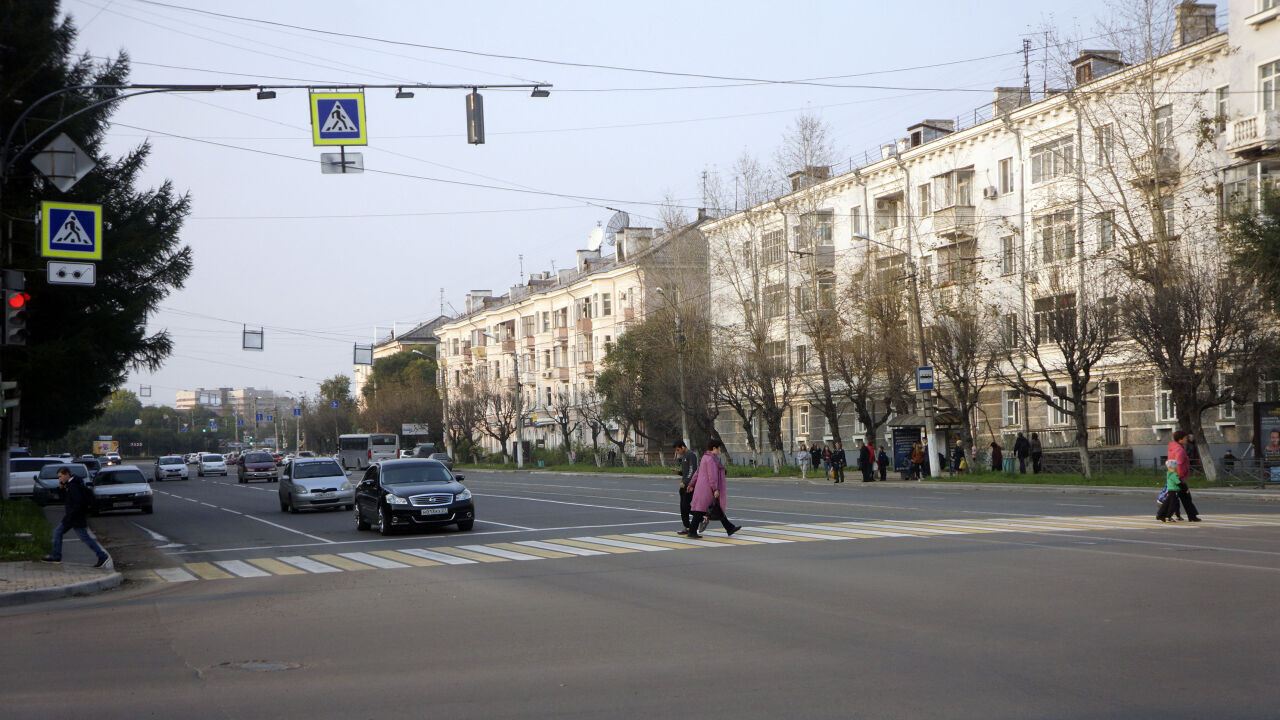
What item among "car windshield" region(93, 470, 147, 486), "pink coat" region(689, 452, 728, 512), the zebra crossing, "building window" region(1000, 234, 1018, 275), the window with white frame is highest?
"building window" region(1000, 234, 1018, 275)

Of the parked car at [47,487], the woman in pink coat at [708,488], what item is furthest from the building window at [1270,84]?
the parked car at [47,487]

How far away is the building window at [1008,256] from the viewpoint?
46.3 metres

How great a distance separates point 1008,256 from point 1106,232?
4870 mm

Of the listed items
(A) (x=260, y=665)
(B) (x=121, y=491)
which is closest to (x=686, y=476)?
(A) (x=260, y=665)

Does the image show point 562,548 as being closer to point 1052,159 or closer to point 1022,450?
point 1022,450

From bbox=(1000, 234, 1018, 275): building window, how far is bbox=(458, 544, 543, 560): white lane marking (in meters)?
33.0

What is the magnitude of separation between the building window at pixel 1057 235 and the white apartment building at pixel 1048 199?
0.09m

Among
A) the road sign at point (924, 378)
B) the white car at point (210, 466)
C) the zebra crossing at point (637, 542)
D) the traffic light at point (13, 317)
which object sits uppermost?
the traffic light at point (13, 317)

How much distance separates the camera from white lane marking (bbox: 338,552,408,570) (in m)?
16.7

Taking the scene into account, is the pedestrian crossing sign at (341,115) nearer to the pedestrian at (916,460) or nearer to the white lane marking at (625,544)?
the white lane marking at (625,544)

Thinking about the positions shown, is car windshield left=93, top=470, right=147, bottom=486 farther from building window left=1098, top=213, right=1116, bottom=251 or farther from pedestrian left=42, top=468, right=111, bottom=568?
building window left=1098, top=213, right=1116, bottom=251

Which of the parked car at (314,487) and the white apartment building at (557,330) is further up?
the white apartment building at (557,330)

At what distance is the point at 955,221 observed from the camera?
160ft

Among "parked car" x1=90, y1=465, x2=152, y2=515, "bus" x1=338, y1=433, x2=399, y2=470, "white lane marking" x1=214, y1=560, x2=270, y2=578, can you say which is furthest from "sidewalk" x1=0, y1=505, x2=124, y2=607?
"bus" x1=338, y1=433, x2=399, y2=470
